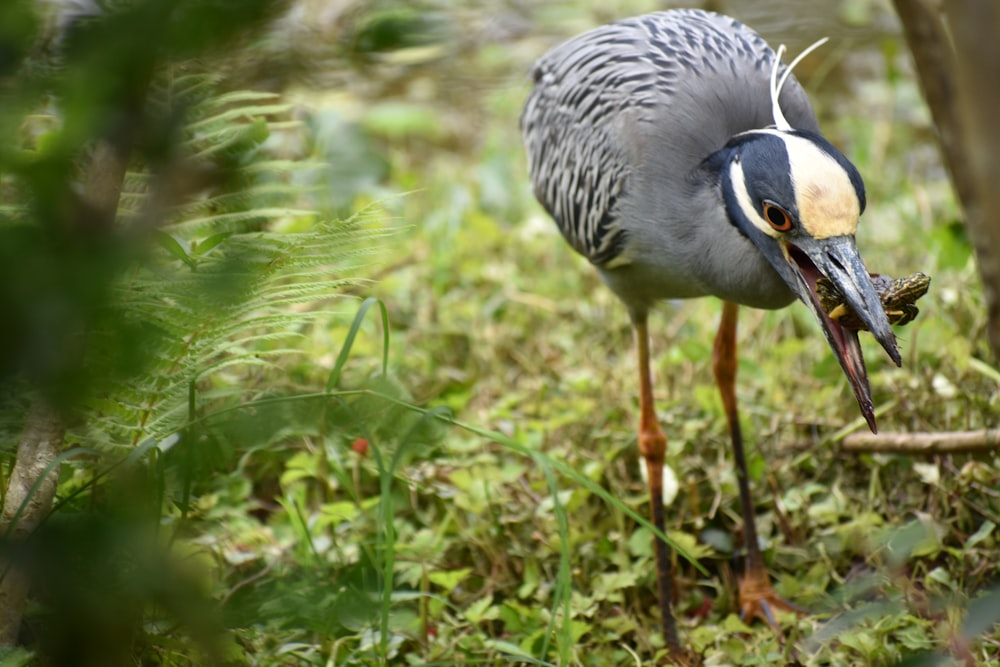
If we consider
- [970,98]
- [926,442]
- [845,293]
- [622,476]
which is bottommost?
[622,476]

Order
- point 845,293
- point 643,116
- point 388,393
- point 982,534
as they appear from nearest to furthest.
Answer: point 388,393 → point 845,293 → point 982,534 → point 643,116

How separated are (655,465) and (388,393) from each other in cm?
137

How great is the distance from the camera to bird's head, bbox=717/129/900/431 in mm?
2375

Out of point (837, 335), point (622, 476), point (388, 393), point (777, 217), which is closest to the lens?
point (388, 393)

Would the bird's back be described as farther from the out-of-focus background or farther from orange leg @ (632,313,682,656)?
the out-of-focus background

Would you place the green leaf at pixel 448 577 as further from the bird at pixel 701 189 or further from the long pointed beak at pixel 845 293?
the long pointed beak at pixel 845 293

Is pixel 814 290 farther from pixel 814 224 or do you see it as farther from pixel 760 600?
pixel 760 600

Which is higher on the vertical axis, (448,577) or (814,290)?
(814,290)

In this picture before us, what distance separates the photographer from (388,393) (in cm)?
207

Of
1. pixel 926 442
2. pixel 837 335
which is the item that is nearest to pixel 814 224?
pixel 837 335

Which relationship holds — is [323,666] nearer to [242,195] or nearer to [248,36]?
[242,195]

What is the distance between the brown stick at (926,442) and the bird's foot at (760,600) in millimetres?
471

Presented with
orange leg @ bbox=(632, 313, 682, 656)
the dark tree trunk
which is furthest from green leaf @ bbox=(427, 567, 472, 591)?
the dark tree trunk

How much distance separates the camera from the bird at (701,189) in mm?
2482
